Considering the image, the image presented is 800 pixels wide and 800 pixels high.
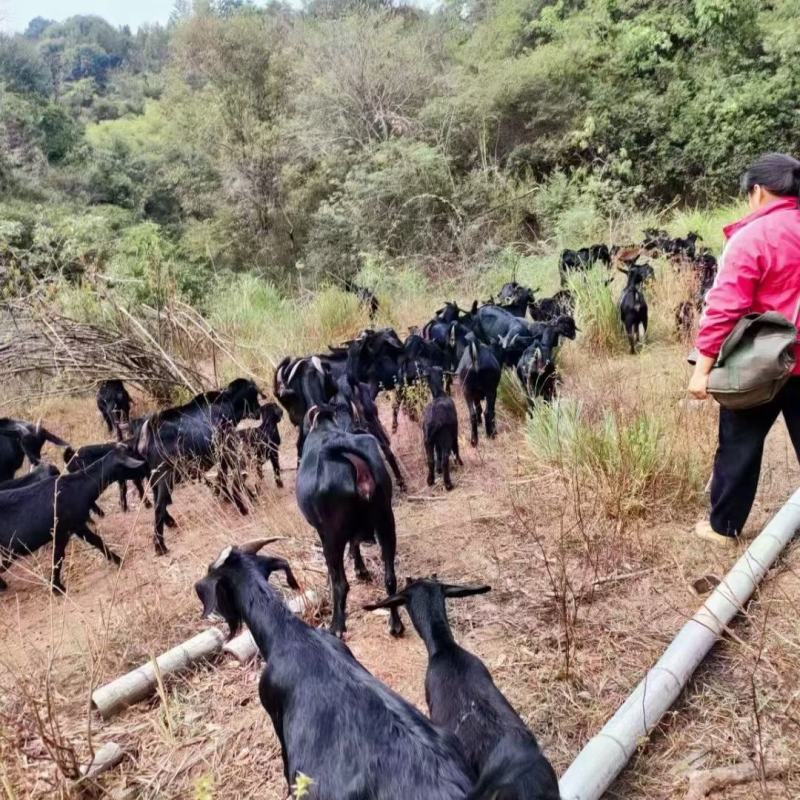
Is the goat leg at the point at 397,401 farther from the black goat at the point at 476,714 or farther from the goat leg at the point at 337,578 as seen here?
the black goat at the point at 476,714

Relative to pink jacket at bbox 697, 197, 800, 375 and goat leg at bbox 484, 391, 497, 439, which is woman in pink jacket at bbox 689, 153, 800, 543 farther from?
goat leg at bbox 484, 391, 497, 439

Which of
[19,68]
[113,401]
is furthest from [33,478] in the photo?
[19,68]

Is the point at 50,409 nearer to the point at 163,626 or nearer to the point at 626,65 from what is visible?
the point at 163,626

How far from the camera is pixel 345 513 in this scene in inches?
128

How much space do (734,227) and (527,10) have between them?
20.2 meters

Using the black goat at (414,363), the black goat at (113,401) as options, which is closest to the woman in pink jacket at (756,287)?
the black goat at (414,363)

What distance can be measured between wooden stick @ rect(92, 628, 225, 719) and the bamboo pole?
1.79 metres

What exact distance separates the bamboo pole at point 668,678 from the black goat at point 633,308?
168 inches

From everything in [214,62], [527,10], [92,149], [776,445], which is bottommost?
[776,445]

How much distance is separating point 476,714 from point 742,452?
1994mm

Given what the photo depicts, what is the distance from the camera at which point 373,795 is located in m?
1.86

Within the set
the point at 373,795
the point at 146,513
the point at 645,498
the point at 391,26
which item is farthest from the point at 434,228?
the point at 373,795

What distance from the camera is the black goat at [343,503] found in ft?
10.6

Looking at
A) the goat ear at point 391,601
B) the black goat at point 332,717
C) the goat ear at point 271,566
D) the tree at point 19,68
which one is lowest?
the black goat at point 332,717
